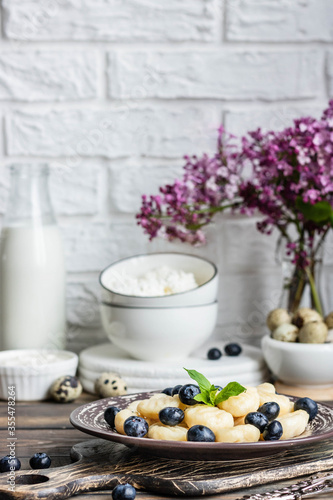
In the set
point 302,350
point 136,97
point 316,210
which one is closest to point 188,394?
point 302,350

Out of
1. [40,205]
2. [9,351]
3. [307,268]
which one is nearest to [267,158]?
[307,268]

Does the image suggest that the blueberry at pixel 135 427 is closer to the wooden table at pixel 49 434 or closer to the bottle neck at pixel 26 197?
the wooden table at pixel 49 434

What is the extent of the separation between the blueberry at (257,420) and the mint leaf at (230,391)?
28 millimetres

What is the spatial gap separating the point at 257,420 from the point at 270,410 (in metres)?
0.03

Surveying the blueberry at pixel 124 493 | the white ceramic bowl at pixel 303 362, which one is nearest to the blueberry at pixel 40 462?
the blueberry at pixel 124 493

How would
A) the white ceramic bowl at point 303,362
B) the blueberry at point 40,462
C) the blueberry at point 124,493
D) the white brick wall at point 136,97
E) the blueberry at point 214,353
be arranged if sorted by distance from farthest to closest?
the white brick wall at point 136,97
the blueberry at point 214,353
the white ceramic bowl at point 303,362
the blueberry at point 40,462
the blueberry at point 124,493

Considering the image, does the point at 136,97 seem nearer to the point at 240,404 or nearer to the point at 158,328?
the point at 158,328

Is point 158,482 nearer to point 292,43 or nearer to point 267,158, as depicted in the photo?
point 267,158

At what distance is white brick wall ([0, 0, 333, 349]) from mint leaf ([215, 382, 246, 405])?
0.64 meters

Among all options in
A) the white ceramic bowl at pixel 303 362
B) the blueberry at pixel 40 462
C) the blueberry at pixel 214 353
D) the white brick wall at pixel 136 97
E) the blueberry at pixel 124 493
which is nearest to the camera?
the blueberry at pixel 124 493

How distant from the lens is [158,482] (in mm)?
673

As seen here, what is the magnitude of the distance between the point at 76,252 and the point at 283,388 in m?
0.50

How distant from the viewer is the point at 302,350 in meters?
1.08

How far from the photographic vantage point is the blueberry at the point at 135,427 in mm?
698
